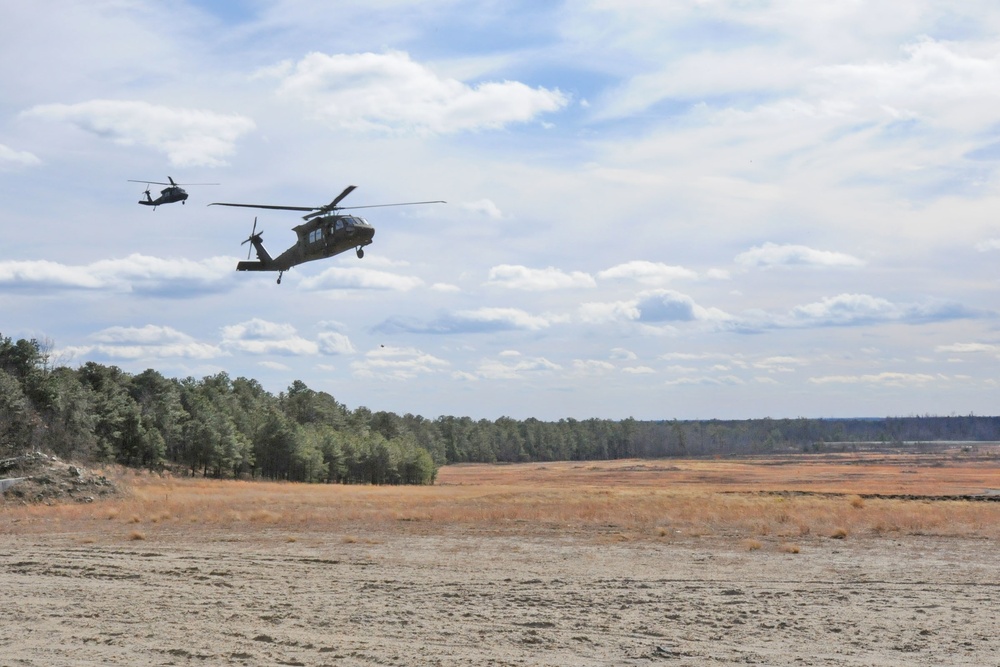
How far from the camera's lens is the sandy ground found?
13227mm

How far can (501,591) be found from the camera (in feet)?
58.5

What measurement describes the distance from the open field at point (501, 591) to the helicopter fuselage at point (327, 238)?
9.65 m

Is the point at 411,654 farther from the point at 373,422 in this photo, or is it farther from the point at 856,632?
the point at 373,422

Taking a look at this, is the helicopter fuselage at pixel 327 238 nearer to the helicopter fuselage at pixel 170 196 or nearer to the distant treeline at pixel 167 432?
the helicopter fuselage at pixel 170 196

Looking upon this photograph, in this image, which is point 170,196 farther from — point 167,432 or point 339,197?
point 167,432

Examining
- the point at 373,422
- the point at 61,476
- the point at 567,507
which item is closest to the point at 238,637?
the point at 567,507

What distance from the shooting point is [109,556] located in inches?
874

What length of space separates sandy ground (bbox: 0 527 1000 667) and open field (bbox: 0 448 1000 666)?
6 centimetres

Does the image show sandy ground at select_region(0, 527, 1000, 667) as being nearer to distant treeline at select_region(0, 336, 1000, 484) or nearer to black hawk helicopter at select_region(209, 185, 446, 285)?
black hawk helicopter at select_region(209, 185, 446, 285)

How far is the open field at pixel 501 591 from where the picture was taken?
43.9 ft

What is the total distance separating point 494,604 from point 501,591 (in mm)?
1323

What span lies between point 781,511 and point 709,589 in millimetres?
18490

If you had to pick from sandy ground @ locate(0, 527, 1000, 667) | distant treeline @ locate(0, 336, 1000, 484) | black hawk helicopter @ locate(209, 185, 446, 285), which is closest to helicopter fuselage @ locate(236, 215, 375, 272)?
black hawk helicopter @ locate(209, 185, 446, 285)

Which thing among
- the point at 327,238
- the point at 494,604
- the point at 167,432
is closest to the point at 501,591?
the point at 494,604
